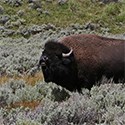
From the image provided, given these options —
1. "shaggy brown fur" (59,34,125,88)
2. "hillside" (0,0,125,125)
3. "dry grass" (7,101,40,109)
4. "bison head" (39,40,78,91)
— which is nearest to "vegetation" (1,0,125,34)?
"hillside" (0,0,125,125)

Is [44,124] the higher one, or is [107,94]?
[44,124]

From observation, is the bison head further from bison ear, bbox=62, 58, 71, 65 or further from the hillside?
the hillside

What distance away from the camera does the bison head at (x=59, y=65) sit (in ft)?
30.0

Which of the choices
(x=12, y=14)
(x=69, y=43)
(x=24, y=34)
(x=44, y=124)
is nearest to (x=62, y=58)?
(x=69, y=43)

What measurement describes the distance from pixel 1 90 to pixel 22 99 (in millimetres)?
600

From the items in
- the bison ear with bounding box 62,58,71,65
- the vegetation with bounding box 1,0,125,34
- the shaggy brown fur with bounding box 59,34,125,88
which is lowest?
the vegetation with bounding box 1,0,125,34

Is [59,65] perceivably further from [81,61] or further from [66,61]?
[81,61]

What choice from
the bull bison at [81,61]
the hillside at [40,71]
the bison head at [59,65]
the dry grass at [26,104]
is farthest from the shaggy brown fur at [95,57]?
the dry grass at [26,104]

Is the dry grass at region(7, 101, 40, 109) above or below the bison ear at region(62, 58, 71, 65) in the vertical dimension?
above

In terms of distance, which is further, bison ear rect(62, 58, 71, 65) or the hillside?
bison ear rect(62, 58, 71, 65)

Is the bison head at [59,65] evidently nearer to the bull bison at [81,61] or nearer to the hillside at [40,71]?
the bull bison at [81,61]

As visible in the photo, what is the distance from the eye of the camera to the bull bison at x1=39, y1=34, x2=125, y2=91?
30.3 ft

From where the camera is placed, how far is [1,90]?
8828 millimetres

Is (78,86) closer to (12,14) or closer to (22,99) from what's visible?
(22,99)
